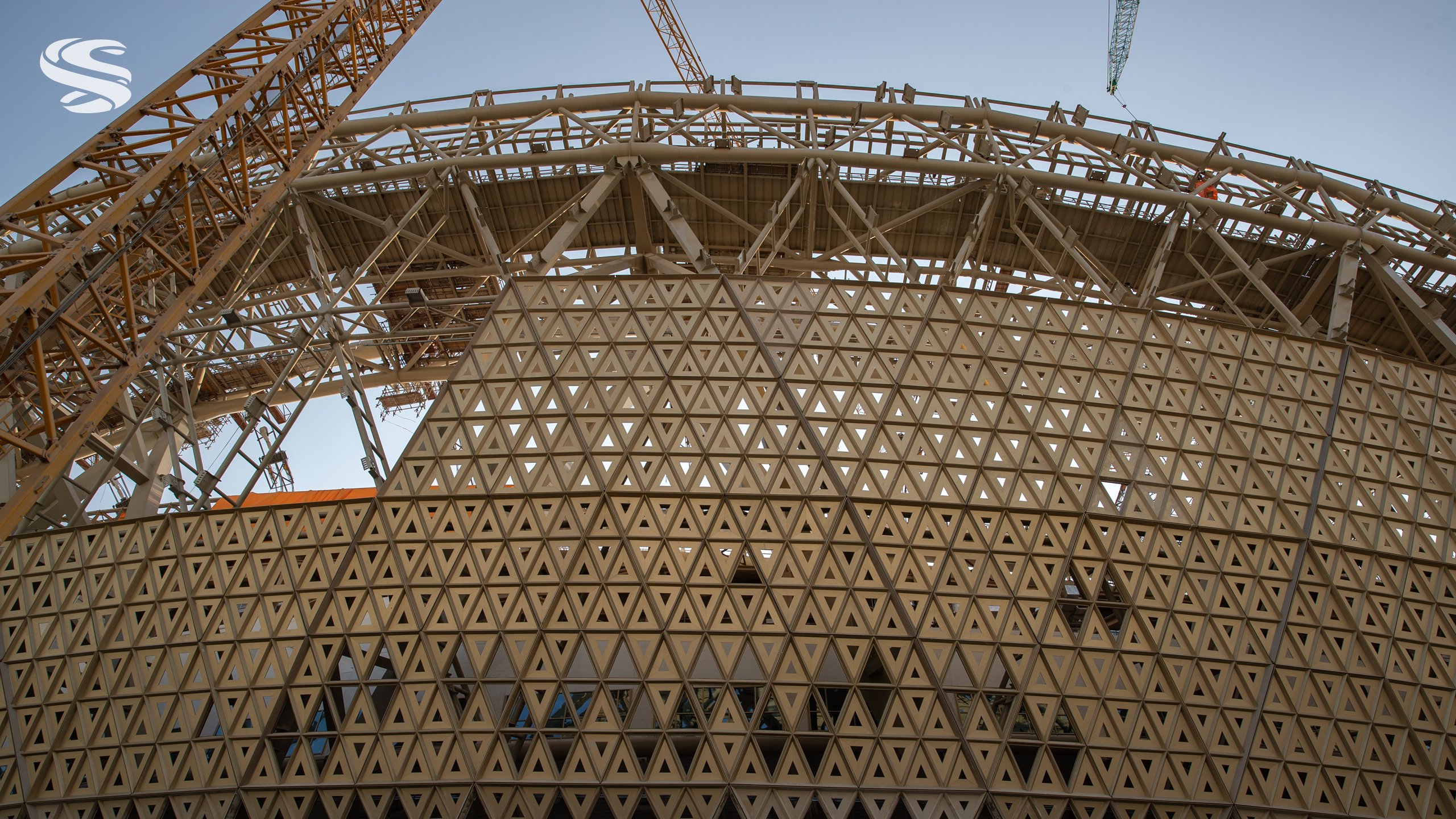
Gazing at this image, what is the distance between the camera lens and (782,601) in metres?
17.0

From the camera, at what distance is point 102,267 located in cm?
1400

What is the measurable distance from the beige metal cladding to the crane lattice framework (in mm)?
3380

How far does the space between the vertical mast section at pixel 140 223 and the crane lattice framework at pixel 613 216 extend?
0.42ft

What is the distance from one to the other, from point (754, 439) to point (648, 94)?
12.5m

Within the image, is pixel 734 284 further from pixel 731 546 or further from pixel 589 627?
pixel 589 627

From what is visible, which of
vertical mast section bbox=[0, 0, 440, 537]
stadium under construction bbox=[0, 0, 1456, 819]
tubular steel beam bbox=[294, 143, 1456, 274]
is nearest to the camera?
vertical mast section bbox=[0, 0, 440, 537]

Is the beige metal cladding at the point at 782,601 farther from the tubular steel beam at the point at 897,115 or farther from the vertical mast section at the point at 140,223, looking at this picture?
the tubular steel beam at the point at 897,115

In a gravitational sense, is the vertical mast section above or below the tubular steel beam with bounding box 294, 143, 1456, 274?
below

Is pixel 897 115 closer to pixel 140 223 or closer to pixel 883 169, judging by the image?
pixel 883 169

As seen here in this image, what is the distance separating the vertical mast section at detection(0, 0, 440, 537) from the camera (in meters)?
13.2

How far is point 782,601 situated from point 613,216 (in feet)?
54.9

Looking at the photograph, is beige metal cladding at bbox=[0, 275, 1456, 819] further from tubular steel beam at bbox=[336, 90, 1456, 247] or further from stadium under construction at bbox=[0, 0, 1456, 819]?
tubular steel beam at bbox=[336, 90, 1456, 247]

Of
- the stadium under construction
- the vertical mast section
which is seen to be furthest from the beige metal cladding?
the vertical mast section

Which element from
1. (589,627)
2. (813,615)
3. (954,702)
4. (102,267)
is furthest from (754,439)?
(102,267)
